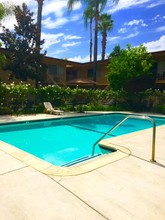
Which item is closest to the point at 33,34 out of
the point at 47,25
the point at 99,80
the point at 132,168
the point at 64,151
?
the point at 47,25

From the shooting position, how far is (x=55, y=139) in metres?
8.64

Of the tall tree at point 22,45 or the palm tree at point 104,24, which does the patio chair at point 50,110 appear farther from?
the palm tree at point 104,24

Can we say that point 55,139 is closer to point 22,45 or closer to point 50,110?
point 50,110

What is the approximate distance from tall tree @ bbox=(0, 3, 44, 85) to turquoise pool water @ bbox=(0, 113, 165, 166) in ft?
26.5

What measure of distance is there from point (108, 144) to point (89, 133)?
429cm

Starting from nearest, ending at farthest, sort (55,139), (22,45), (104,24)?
(55,139) → (22,45) → (104,24)

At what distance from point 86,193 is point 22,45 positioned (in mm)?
17635

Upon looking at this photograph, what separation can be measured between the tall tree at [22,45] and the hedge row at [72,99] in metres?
2.96

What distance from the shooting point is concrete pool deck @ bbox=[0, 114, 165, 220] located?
259 centimetres

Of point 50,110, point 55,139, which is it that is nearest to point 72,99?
→ point 50,110

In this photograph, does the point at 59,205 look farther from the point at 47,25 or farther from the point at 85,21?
the point at 85,21

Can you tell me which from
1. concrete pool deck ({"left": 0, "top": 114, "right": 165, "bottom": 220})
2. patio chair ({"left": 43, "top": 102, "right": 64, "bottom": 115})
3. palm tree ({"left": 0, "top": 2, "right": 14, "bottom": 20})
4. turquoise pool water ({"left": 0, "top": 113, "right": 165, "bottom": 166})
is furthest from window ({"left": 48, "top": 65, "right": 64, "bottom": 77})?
concrete pool deck ({"left": 0, "top": 114, "right": 165, "bottom": 220})

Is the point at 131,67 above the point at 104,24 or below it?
below

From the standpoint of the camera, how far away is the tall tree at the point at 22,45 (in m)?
17.6
